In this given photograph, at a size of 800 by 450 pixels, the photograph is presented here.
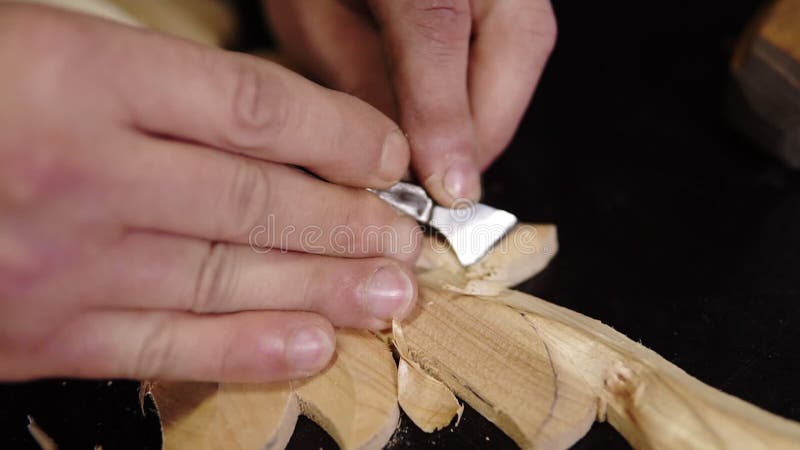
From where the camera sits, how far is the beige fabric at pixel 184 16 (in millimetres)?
2500

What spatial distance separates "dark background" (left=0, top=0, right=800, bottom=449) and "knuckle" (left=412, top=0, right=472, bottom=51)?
21.6 inches

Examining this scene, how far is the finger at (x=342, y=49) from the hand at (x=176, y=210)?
56 centimetres

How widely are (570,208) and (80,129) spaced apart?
1.39 m

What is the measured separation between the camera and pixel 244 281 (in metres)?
1.41

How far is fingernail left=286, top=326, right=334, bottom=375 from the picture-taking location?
144 cm

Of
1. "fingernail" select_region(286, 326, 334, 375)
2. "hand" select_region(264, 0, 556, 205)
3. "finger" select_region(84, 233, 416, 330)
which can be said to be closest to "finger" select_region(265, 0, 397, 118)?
"hand" select_region(264, 0, 556, 205)

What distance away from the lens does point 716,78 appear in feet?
8.35

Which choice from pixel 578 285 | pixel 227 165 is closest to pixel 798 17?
pixel 578 285

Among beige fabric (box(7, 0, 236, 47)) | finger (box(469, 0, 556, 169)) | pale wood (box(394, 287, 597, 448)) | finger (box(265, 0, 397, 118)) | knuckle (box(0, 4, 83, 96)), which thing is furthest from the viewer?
beige fabric (box(7, 0, 236, 47))

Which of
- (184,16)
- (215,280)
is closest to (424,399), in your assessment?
(215,280)

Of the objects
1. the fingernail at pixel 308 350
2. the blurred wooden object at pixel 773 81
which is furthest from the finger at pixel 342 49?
the blurred wooden object at pixel 773 81

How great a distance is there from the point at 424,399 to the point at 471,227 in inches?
17.8

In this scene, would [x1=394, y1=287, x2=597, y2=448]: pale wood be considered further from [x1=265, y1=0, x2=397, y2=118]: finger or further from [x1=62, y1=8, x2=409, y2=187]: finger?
[x1=265, y1=0, x2=397, y2=118]: finger

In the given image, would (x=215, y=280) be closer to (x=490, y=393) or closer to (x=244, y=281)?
(x=244, y=281)
